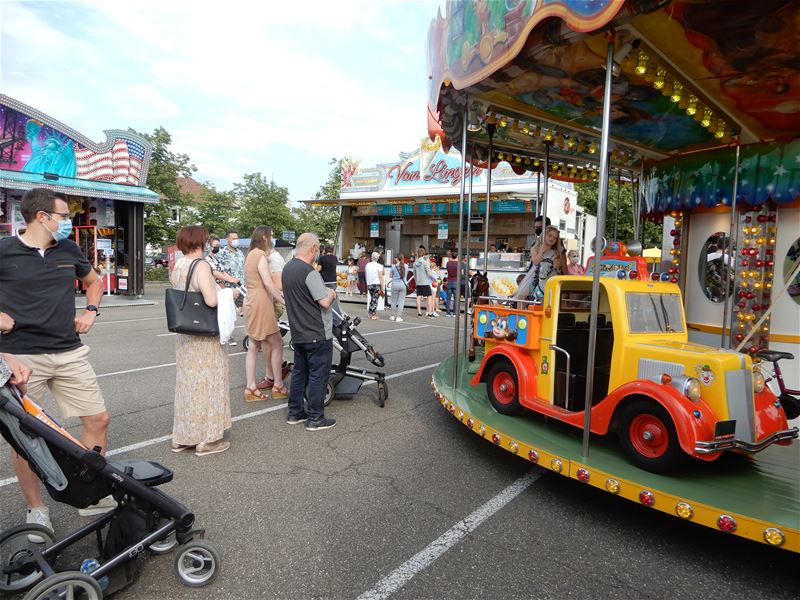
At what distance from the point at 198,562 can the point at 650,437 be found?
290cm

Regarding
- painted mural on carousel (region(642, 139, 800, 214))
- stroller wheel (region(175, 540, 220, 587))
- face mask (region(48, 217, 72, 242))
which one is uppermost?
painted mural on carousel (region(642, 139, 800, 214))

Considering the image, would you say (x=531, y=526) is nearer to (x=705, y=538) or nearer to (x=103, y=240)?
(x=705, y=538)

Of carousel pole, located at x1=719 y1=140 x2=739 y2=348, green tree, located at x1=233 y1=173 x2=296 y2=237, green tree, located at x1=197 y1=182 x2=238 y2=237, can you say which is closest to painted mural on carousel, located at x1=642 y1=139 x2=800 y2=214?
carousel pole, located at x1=719 y1=140 x2=739 y2=348

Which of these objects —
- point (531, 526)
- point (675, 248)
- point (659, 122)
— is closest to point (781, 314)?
point (675, 248)

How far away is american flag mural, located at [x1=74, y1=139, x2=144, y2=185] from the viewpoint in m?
15.7

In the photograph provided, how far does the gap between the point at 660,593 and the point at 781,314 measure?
5794mm

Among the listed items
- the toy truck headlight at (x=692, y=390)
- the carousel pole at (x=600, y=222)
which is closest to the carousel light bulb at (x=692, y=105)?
the carousel pole at (x=600, y=222)

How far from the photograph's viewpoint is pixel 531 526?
3.33m

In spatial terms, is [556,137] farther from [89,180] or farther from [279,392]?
[89,180]

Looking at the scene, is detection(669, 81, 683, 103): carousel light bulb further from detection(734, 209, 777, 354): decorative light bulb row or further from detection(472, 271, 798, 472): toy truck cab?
detection(734, 209, 777, 354): decorative light bulb row

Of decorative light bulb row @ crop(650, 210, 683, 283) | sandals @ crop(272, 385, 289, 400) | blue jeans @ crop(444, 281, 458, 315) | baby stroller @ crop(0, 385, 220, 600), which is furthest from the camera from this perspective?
blue jeans @ crop(444, 281, 458, 315)

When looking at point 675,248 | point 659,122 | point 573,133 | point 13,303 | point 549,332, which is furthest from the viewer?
point 675,248

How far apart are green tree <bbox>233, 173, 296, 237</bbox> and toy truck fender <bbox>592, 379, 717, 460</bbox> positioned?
3429 cm

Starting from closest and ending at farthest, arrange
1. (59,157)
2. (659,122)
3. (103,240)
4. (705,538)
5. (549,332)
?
1. (705,538)
2. (549,332)
3. (659,122)
4. (59,157)
5. (103,240)
